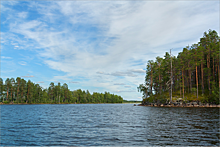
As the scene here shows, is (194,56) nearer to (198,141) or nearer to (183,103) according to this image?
(183,103)

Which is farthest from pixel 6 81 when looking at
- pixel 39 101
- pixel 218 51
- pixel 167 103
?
pixel 218 51

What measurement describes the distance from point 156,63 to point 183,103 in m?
43.8

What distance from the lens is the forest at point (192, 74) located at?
263 ft

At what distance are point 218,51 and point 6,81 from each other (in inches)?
7321

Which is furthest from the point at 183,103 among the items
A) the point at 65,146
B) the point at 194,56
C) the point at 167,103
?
the point at 65,146

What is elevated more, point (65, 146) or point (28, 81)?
point (28, 81)

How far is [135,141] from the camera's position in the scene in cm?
1619

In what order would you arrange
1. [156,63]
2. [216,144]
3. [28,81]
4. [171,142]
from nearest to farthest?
[216,144] < [171,142] < [156,63] < [28,81]

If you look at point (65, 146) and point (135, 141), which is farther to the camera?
point (135, 141)

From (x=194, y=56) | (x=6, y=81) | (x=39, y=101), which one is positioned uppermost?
(x=194, y=56)

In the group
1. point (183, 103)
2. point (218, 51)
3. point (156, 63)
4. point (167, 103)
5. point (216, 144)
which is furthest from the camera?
point (156, 63)

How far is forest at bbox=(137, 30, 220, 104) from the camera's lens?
8025 centimetres

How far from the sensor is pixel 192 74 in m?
105

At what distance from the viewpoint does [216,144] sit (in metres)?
14.8
